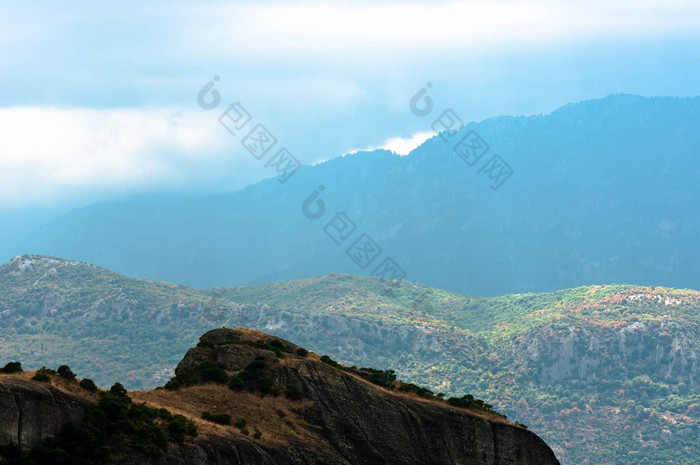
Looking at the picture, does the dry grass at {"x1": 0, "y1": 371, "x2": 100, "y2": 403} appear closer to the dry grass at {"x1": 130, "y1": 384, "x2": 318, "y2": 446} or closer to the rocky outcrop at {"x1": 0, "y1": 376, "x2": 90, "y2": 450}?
the rocky outcrop at {"x1": 0, "y1": 376, "x2": 90, "y2": 450}

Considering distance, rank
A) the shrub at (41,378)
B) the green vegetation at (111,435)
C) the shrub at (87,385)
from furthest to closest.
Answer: the shrub at (87,385)
the shrub at (41,378)
the green vegetation at (111,435)

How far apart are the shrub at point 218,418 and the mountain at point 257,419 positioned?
10cm

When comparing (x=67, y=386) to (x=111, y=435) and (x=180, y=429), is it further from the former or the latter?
(x=180, y=429)

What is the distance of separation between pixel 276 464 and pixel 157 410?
1038 cm

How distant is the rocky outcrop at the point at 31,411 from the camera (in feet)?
201

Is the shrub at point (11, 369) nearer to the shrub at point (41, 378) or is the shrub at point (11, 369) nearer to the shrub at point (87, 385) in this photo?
the shrub at point (41, 378)

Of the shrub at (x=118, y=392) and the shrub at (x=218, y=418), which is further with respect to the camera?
the shrub at (x=218, y=418)

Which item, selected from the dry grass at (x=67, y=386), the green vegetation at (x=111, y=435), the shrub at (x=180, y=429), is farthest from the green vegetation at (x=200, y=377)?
the dry grass at (x=67, y=386)

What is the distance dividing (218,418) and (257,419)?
12.9ft

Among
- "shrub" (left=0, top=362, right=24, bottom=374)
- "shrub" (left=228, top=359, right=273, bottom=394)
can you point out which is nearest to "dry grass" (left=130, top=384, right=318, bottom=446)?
"shrub" (left=228, top=359, right=273, bottom=394)

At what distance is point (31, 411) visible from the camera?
63219mm

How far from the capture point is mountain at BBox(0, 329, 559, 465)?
6512 cm

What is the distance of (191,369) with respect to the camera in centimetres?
9138

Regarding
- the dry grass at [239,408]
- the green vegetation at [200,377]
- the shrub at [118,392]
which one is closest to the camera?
the shrub at [118,392]
